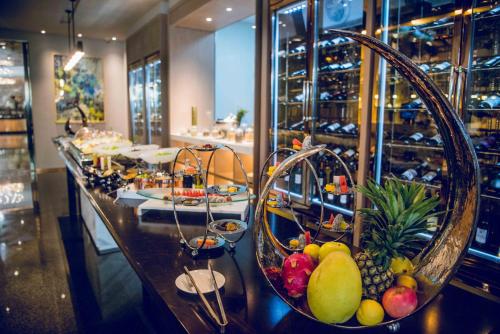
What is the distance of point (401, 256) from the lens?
1.04 metres

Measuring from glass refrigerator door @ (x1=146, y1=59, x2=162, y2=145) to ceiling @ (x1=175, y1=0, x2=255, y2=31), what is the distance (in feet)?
3.74

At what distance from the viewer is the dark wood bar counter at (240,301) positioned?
100 cm

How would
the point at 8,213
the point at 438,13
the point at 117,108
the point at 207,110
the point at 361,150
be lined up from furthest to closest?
the point at 117,108
the point at 207,110
the point at 8,213
the point at 361,150
the point at 438,13

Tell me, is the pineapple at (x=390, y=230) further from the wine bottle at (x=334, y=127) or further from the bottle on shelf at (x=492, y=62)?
the wine bottle at (x=334, y=127)

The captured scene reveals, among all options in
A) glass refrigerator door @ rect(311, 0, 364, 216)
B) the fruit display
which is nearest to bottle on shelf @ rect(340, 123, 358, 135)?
glass refrigerator door @ rect(311, 0, 364, 216)

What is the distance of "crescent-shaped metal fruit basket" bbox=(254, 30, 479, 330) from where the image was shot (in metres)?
0.92

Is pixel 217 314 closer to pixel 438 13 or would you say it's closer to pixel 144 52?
pixel 438 13

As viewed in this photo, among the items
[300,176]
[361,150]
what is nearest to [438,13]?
[361,150]

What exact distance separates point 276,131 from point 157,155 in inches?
83.6

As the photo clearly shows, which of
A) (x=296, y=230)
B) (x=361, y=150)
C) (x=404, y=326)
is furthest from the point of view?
(x=361, y=150)

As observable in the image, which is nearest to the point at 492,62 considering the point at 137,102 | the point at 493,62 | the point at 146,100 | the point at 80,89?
the point at 493,62

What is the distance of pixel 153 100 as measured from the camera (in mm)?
7953

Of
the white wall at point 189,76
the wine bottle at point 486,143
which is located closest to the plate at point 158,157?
the wine bottle at point 486,143

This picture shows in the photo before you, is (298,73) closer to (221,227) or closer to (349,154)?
(349,154)
